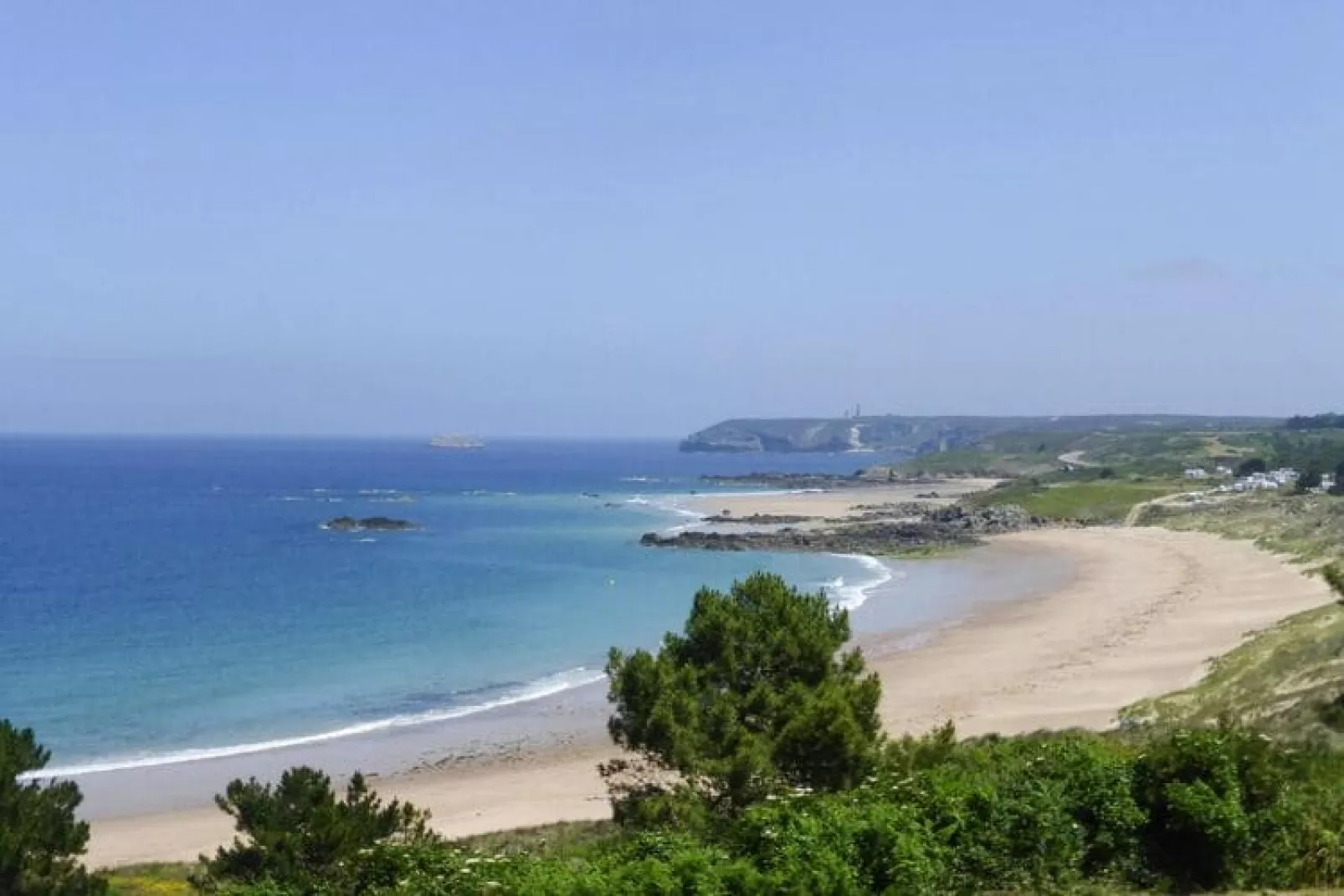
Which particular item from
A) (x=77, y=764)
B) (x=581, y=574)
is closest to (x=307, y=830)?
(x=77, y=764)

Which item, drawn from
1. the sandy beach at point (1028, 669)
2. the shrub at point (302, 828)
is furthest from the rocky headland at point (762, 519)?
the shrub at point (302, 828)

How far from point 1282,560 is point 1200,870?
54550mm

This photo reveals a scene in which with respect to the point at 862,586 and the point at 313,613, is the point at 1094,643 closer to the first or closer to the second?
the point at 862,586

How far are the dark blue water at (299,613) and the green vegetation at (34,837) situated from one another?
17.3 m

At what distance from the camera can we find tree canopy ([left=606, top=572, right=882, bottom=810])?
13.8 m

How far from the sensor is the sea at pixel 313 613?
109ft

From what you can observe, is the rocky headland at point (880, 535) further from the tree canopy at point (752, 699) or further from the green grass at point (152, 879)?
the tree canopy at point (752, 699)

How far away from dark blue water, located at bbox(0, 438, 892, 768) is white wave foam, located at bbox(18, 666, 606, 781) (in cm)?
14

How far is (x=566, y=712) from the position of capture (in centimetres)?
3331

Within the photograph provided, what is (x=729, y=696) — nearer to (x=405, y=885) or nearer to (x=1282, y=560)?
(x=405, y=885)

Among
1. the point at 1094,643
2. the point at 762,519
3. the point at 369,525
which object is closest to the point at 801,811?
the point at 1094,643

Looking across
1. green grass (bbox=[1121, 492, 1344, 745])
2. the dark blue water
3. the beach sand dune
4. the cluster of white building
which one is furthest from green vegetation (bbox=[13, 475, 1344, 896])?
the cluster of white building

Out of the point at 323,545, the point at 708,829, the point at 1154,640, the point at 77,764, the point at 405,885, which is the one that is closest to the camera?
the point at 405,885

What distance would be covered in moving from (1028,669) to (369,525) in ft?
216
